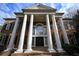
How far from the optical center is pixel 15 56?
3.15 m

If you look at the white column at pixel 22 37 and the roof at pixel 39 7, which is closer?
the white column at pixel 22 37

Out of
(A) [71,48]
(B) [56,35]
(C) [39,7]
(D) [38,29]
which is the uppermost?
(C) [39,7]

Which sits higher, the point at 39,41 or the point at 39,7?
the point at 39,7

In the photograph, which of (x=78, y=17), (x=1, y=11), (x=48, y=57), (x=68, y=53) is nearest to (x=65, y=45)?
(x=68, y=53)

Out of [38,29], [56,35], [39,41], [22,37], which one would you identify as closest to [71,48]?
[56,35]

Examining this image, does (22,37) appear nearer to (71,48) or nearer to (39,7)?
(39,7)

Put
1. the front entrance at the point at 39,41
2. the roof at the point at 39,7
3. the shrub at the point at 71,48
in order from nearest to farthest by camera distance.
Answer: the shrub at the point at 71,48 < the front entrance at the point at 39,41 < the roof at the point at 39,7

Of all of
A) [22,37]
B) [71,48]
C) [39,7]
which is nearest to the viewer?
[71,48]

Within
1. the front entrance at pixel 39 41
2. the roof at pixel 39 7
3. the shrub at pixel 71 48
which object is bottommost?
the shrub at pixel 71 48

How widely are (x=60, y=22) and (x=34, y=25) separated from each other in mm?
608

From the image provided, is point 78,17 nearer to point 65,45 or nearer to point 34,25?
point 65,45

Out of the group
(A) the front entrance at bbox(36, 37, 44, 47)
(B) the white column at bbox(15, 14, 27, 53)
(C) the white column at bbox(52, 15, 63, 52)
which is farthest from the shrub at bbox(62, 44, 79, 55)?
(B) the white column at bbox(15, 14, 27, 53)

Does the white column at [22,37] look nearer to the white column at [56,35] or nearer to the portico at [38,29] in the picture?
the portico at [38,29]

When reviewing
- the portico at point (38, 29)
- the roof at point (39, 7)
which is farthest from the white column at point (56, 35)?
the roof at point (39, 7)
